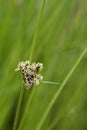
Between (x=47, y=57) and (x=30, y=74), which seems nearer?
(x=30, y=74)

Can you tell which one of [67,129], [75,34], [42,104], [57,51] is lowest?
[67,129]

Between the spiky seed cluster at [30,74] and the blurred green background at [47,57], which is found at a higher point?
the blurred green background at [47,57]

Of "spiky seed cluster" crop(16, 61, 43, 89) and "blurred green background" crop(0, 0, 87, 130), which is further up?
"blurred green background" crop(0, 0, 87, 130)

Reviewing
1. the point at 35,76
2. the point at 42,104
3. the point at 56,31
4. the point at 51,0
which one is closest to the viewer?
the point at 35,76

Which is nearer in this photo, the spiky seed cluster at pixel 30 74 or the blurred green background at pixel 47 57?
the spiky seed cluster at pixel 30 74

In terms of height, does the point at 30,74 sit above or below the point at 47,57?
below

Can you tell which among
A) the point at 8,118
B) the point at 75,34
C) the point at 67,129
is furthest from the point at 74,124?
the point at 75,34

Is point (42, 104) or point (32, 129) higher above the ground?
point (42, 104)

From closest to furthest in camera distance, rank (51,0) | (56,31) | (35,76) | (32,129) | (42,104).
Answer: (35,76), (32,129), (42,104), (56,31), (51,0)

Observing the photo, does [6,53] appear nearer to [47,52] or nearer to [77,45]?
[47,52]

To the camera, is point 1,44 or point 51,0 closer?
point 1,44

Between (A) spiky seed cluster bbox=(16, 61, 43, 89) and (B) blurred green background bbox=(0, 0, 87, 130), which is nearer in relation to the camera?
(A) spiky seed cluster bbox=(16, 61, 43, 89)
